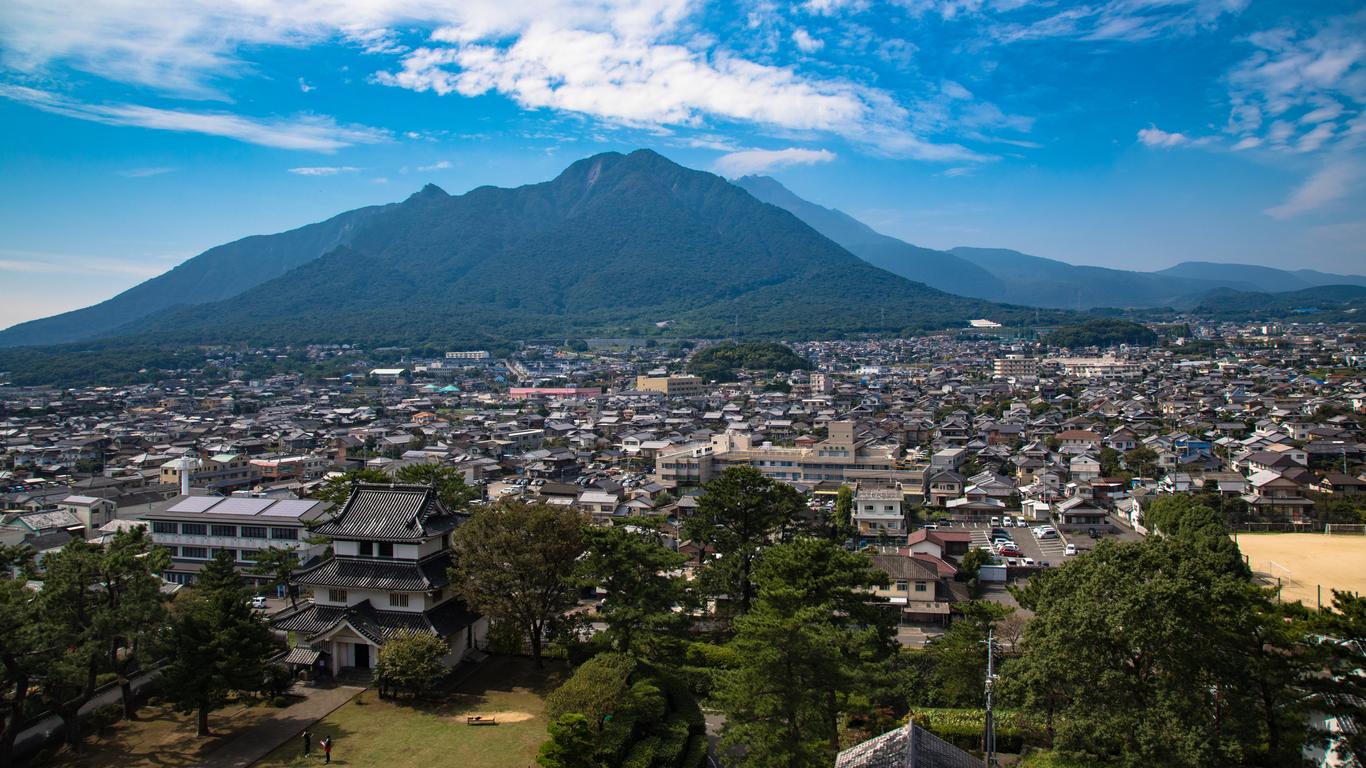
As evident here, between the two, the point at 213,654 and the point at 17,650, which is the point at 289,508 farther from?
the point at 17,650

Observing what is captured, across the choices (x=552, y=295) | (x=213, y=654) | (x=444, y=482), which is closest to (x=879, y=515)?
(x=444, y=482)

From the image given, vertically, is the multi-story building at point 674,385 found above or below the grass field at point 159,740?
above

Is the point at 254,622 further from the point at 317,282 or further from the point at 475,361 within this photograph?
the point at 317,282

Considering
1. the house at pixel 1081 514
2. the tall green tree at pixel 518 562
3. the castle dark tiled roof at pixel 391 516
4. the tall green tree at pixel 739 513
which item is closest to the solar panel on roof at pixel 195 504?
the castle dark tiled roof at pixel 391 516

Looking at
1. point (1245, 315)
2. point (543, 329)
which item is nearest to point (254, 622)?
point (543, 329)

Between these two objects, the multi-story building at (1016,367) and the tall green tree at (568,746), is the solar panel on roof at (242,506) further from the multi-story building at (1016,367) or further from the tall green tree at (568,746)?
the multi-story building at (1016,367)

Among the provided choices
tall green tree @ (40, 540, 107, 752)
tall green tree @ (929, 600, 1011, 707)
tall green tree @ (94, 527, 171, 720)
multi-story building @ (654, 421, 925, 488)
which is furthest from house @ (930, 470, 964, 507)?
tall green tree @ (40, 540, 107, 752)
